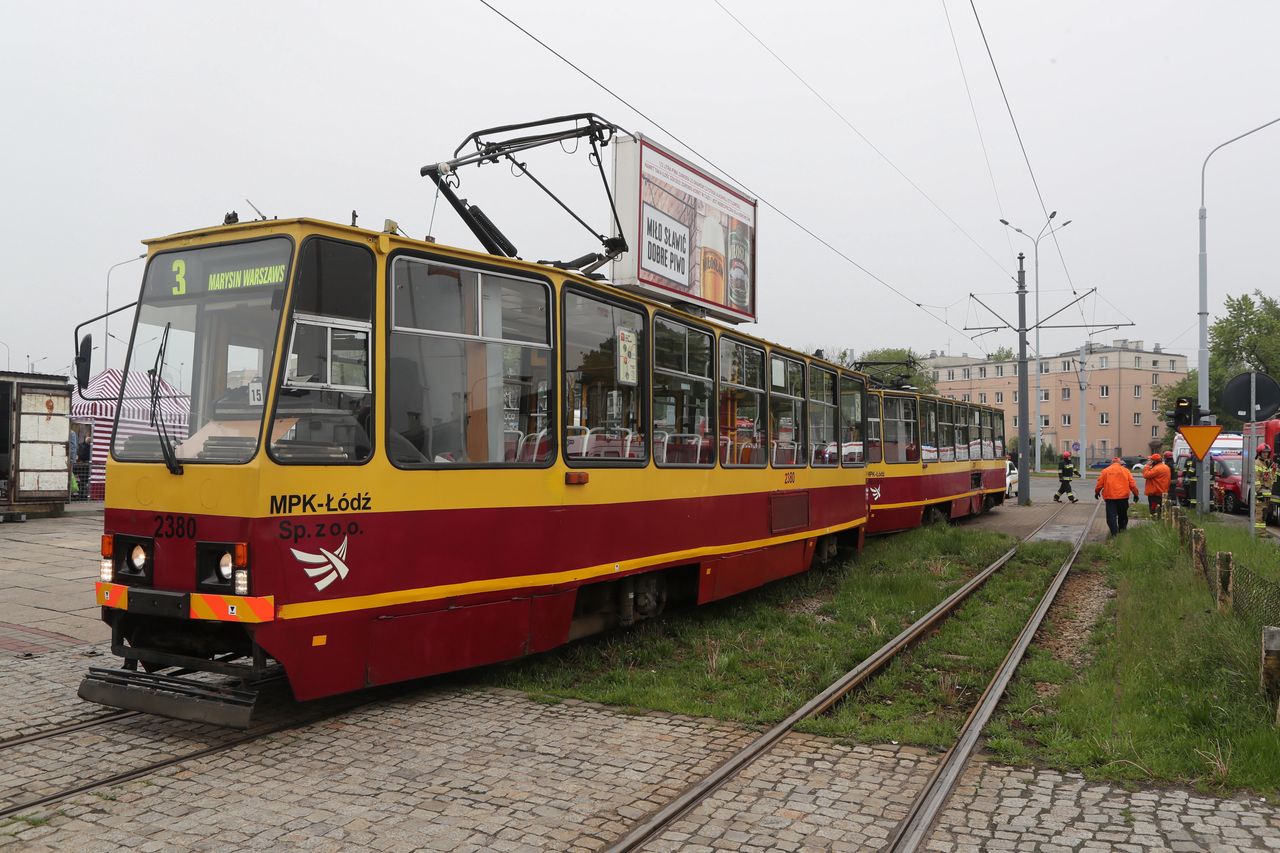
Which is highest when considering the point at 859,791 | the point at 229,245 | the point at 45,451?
the point at 229,245

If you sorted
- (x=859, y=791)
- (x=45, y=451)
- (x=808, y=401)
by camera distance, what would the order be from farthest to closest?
(x=45, y=451)
(x=808, y=401)
(x=859, y=791)

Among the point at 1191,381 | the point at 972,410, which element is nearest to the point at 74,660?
the point at 972,410

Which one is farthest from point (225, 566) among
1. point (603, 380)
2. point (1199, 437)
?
point (1199, 437)

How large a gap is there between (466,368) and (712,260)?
6.53 meters

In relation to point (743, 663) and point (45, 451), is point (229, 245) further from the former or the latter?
point (45, 451)

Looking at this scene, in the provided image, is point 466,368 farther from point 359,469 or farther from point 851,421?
point 851,421

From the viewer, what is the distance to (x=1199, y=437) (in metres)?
15.0

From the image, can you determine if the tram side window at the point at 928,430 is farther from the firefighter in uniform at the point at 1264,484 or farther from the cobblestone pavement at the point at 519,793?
the cobblestone pavement at the point at 519,793

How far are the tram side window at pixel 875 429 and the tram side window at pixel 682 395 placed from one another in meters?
8.30

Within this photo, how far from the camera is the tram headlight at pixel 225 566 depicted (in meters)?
5.27

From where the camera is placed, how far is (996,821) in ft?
14.5

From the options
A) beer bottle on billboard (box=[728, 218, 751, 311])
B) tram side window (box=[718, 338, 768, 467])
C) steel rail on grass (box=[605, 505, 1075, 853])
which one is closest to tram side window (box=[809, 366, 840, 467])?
beer bottle on billboard (box=[728, 218, 751, 311])

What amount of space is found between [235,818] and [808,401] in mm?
8634

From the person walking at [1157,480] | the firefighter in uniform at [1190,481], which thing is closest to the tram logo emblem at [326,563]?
the person walking at [1157,480]
